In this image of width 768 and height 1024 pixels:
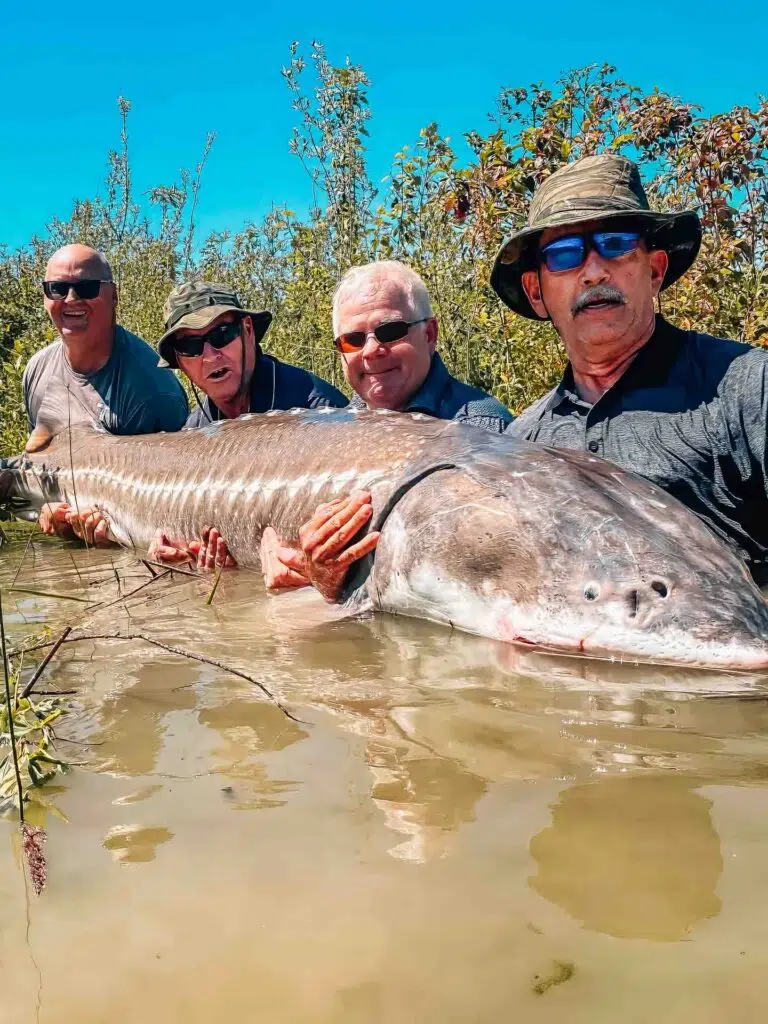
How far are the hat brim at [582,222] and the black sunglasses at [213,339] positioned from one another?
2084 millimetres

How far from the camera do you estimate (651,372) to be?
3363 mm

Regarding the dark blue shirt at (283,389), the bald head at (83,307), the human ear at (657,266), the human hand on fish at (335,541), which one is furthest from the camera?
the bald head at (83,307)

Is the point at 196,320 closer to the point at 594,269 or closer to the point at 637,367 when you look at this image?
the point at 594,269

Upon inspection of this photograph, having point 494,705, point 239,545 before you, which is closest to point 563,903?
point 494,705

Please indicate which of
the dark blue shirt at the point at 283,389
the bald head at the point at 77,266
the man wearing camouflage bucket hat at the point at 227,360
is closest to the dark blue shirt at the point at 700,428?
the man wearing camouflage bucket hat at the point at 227,360

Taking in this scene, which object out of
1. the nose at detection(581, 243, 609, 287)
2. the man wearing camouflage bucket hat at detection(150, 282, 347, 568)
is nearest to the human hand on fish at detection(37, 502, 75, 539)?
the man wearing camouflage bucket hat at detection(150, 282, 347, 568)

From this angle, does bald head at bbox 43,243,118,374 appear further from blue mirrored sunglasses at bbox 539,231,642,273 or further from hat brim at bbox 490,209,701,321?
blue mirrored sunglasses at bbox 539,231,642,273

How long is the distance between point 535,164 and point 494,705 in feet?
15.5

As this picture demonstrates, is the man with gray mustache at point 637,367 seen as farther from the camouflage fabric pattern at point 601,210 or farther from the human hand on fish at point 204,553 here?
the human hand on fish at point 204,553

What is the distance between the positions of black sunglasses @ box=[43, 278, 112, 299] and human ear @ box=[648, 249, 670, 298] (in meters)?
4.65

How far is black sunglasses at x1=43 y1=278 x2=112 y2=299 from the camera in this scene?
689cm

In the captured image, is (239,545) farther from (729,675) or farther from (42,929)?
(42,929)

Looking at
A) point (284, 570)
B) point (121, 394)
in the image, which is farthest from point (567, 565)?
point (121, 394)

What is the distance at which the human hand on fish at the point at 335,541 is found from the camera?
328 centimetres
